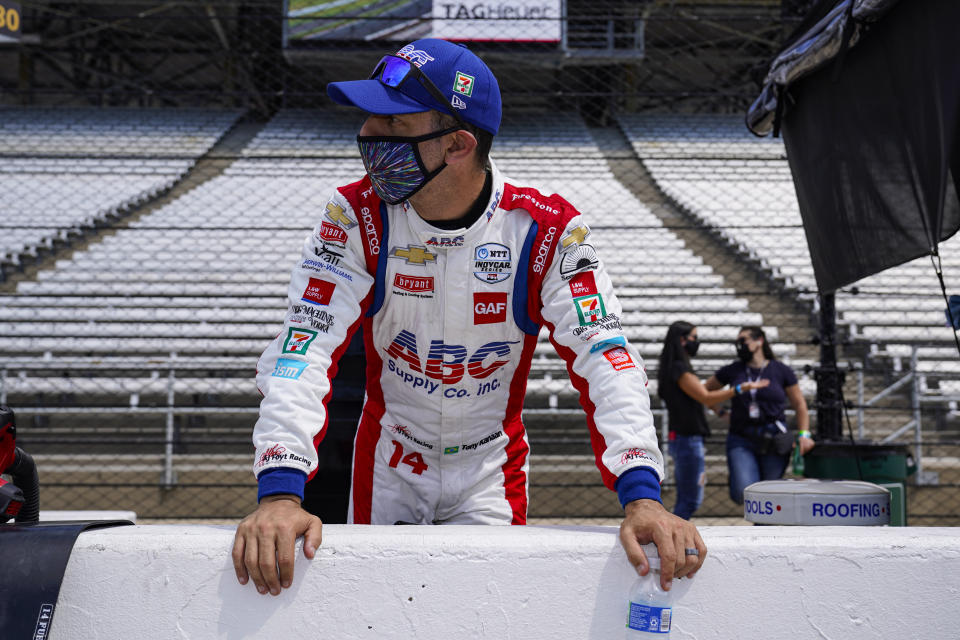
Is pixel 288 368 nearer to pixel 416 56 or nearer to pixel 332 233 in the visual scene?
pixel 332 233

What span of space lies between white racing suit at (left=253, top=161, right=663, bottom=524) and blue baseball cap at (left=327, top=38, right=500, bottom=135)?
0.18 meters

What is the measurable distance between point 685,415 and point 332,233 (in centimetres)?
366

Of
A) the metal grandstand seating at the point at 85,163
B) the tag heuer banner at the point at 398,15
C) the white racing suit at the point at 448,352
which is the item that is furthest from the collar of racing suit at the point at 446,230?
the tag heuer banner at the point at 398,15

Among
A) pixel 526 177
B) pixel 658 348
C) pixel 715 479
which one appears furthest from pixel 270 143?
pixel 715 479

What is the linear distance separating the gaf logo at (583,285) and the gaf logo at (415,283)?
0.30 m

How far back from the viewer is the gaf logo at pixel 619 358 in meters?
1.54

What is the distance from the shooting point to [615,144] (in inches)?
498

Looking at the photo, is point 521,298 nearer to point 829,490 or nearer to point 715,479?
point 829,490

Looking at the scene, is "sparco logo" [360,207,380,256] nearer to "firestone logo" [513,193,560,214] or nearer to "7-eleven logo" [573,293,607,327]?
"firestone logo" [513,193,560,214]

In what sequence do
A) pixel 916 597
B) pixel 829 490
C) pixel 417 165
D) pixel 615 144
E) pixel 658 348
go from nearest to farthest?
pixel 916 597, pixel 417 165, pixel 829 490, pixel 658 348, pixel 615 144

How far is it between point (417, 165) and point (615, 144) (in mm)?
11501

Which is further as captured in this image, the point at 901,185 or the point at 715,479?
the point at 715,479

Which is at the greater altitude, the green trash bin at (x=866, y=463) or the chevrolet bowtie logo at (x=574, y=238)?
the chevrolet bowtie logo at (x=574, y=238)

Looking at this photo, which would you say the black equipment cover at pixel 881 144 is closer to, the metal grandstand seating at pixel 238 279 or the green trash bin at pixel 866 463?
the green trash bin at pixel 866 463
